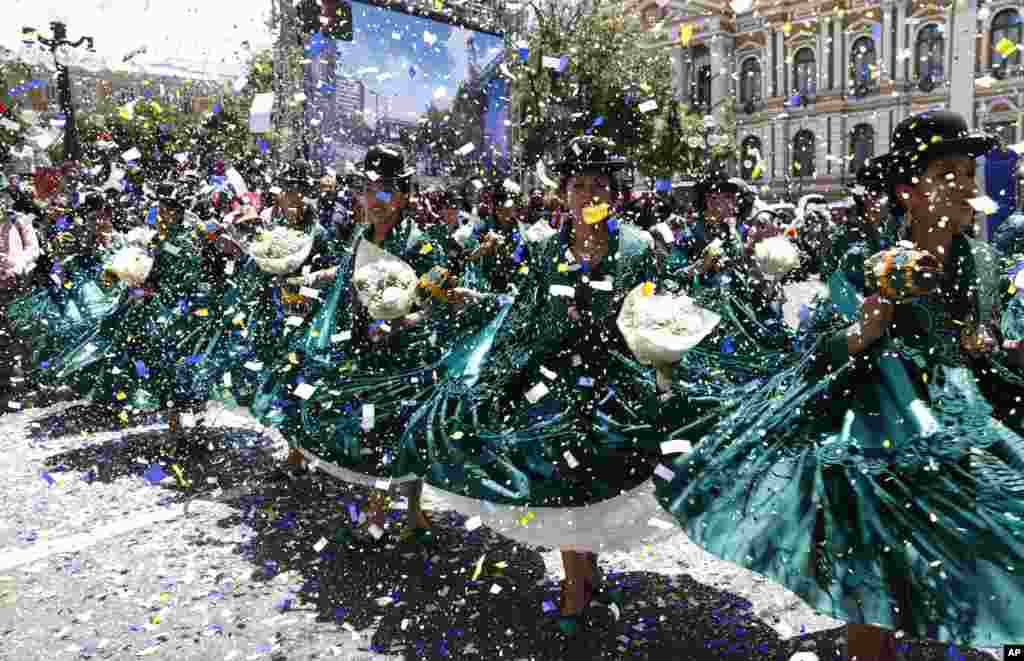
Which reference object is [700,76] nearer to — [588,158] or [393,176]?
[393,176]

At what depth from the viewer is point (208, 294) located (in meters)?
6.84

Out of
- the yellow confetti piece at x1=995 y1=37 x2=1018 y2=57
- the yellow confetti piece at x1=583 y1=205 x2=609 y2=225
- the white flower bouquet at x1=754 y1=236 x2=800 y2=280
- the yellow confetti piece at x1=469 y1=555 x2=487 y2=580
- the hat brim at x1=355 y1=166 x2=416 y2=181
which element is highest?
the yellow confetti piece at x1=995 y1=37 x2=1018 y2=57

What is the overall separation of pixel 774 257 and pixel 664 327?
3.05 meters

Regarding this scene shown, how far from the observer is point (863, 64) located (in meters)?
37.5

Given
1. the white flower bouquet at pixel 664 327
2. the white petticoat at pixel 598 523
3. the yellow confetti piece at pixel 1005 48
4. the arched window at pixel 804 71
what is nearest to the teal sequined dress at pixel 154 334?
the white petticoat at pixel 598 523

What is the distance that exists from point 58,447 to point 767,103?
134ft

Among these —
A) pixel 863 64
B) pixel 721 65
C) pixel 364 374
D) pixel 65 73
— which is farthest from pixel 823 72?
pixel 364 374

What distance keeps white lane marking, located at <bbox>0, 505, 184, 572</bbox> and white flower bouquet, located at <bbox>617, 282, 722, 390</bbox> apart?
363cm

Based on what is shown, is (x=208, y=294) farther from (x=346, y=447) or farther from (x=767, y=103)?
(x=767, y=103)

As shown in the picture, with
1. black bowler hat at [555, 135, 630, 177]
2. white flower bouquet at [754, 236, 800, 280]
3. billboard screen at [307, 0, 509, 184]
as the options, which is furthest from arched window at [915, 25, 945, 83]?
black bowler hat at [555, 135, 630, 177]

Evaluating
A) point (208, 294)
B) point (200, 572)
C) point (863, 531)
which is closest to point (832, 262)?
point (863, 531)

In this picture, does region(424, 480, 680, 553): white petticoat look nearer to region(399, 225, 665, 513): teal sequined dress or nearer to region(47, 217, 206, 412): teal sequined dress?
region(399, 225, 665, 513): teal sequined dress

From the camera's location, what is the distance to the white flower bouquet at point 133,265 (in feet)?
22.1

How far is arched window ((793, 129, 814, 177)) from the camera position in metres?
41.9
